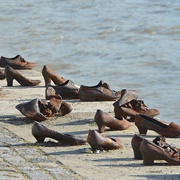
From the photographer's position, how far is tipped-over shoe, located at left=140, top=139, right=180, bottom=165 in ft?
21.0

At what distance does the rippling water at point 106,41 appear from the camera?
12031 millimetres

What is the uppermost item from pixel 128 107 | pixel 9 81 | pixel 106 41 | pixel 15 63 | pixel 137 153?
pixel 137 153

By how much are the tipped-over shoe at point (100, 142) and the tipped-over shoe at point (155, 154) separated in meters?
0.49

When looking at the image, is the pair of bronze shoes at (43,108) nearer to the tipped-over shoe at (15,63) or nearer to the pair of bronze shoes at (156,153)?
the pair of bronze shoes at (156,153)

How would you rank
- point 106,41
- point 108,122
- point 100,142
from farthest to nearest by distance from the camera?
point 106,41 → point 108,122 → point 100,142

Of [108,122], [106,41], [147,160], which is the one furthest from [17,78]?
[106,41]

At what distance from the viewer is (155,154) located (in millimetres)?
6426

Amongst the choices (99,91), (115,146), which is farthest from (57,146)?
(99,91)

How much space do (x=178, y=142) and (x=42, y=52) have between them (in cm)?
789

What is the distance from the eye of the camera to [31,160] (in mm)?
6469

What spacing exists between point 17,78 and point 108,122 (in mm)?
2824

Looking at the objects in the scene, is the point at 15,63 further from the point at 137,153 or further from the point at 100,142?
the point at 137,153

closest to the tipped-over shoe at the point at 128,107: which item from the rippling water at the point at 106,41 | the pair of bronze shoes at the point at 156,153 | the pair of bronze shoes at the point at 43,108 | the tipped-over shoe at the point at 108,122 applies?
the tipped-over shoe at the point at 108,122

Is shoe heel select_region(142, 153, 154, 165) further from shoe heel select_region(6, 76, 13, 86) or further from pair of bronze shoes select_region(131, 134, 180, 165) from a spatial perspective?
shoe heel select_region(6, 76, 13, 86)
